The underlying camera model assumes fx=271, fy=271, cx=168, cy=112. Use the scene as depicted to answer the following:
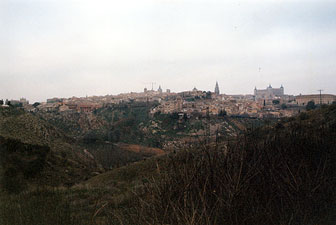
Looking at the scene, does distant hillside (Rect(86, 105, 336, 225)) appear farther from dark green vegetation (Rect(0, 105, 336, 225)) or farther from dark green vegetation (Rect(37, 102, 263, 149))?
dark green vegetation (Rect(37, 102, 263, 149))

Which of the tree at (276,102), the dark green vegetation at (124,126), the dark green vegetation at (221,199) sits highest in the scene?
the tree at (276,102)

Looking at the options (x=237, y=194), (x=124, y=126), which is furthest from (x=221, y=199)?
(x=124, y=126)

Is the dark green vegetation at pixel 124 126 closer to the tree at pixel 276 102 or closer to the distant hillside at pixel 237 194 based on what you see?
the tree at pixel 276 102

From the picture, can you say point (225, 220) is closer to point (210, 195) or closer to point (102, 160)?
point (210, 195)

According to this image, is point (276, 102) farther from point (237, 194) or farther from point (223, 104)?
point (237, 194)

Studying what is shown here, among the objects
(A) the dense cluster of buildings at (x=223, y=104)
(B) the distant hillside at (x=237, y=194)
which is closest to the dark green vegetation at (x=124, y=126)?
(A) the dense cluster of buildings at (x=223, y=104)

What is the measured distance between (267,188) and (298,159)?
3.42 feet

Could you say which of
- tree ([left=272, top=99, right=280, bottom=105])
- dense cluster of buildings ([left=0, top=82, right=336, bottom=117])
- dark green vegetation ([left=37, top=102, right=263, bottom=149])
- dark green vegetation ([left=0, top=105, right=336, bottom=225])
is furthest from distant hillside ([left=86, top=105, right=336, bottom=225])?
tree ([left=272, top=99, right=280, bottom=105])

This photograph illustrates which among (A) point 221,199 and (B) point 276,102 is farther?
(B) point 276,102

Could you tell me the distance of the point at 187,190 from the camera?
303cm

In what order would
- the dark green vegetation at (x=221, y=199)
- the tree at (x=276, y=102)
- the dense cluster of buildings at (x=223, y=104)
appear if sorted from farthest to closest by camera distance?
the tree at (x=276, y=102), the dense cluster of buildings at (x=223, y=104), the dark green vegetation at (x=221, y=199)

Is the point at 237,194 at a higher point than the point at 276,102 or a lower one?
lower

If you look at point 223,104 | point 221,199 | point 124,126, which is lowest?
point 124,126

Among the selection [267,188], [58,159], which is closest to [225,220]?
[267,188]
